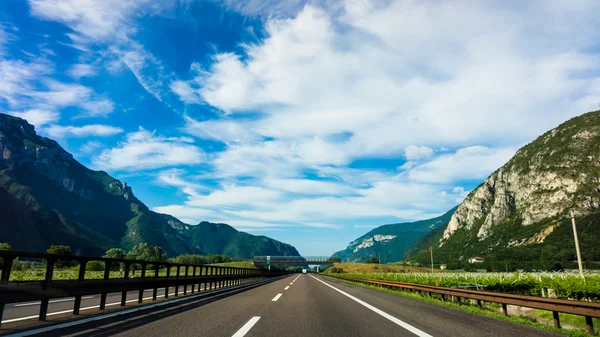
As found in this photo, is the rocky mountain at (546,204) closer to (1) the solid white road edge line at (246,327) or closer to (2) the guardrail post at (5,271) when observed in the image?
(1) the solid white road edge line at (246,327)

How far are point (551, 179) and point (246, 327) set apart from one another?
181m

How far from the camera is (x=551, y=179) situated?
502 feet

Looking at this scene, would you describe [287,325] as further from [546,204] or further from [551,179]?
[546,204]

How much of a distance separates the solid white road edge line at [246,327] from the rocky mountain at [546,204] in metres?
131

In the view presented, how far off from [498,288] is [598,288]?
28.1ft

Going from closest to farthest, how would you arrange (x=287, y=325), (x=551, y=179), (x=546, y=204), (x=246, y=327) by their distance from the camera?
(x=246, y=327) < (x=287, y=325) < (x=551, y=179) < (x=546, y=204)

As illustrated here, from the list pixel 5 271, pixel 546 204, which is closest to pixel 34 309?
pixel 5 271

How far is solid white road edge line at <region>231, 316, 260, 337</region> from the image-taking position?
6.17 m

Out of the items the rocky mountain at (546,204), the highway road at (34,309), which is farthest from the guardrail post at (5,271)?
the rocky mountain at (546,204)

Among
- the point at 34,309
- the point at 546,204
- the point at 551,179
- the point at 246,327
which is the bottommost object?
the point at 34,309

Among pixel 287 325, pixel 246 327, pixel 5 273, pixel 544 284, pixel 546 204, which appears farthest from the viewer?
pixel 546 204

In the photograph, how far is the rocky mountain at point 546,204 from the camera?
130125mm

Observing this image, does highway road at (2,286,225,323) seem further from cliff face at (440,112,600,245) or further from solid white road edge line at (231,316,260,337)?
cliff face at (440,112,600,245)

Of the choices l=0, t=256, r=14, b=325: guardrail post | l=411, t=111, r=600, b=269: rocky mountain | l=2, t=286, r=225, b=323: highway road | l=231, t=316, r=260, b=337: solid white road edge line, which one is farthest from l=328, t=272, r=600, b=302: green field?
l=411, t=111, r=600, b=269: rocky mountain
